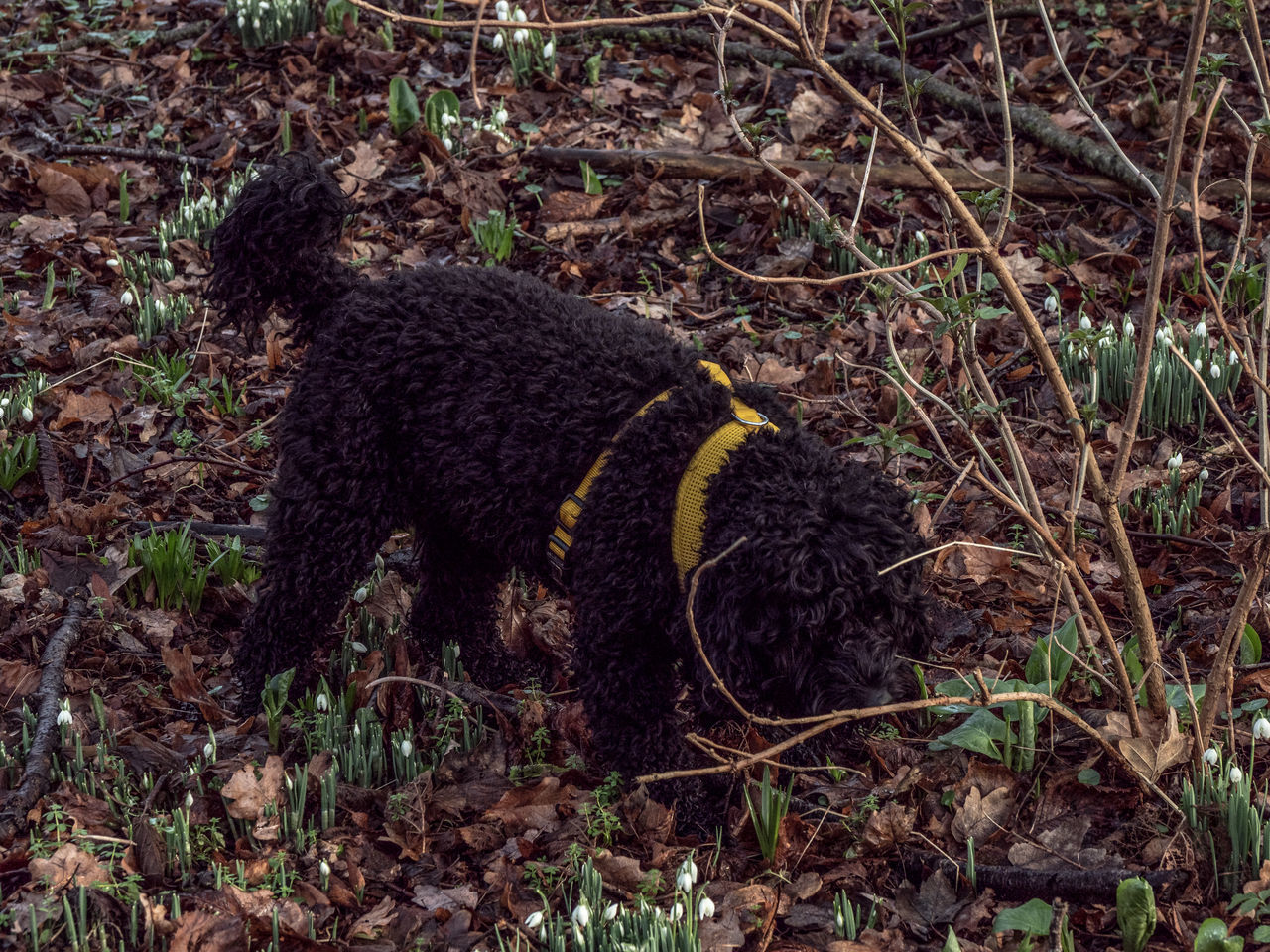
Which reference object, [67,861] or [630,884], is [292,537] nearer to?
[67,861]

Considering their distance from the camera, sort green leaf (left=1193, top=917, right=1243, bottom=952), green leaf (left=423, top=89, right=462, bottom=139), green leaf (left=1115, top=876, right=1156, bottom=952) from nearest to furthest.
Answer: green leaf (left=1193, top=917, right=1243, bottom=952), green leaf (left=1115, top=876, right=1156, bottom=952), green leaf (left=423, top=89, right=462, bottom=139)

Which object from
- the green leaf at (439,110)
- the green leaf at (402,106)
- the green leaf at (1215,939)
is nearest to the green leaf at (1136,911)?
the green leaf at (1215,939)

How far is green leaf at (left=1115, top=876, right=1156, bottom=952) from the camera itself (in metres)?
2.49

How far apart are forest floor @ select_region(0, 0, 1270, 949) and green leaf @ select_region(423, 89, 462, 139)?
0.08 feet

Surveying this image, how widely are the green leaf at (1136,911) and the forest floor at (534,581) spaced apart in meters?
0.12

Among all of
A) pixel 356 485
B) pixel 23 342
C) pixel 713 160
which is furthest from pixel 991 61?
pixel 23 342

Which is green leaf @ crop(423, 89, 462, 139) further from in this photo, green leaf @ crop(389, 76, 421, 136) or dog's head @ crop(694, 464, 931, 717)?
dog's head @ crop(694, 464, 931, 717)

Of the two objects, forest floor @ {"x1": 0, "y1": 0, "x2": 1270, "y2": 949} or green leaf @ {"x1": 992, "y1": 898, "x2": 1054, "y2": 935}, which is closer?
green leaf @ {"x1": 992, "y1": 898, "x2": 1054, "y2": 935}

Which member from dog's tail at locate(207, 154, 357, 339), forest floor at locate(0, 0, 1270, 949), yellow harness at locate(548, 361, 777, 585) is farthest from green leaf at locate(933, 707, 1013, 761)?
dog's tail at locate(207, 154, 357, 339)

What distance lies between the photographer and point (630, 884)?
2.92 metres

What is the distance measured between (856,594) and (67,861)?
195 centimetres

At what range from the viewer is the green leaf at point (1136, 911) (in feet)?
8.16

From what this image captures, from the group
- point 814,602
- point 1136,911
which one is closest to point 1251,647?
point 1136,911

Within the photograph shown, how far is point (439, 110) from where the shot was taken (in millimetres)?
6461
